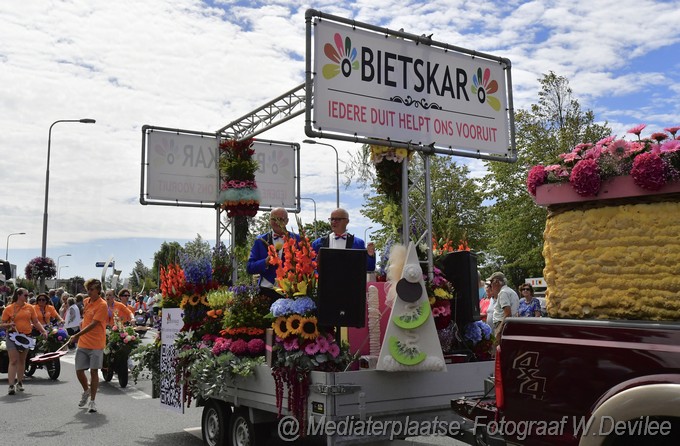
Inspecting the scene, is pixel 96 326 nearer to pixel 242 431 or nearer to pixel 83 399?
pixel 83 399

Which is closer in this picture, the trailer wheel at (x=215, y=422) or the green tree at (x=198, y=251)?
the trailer wheel at (x=215, y=422)

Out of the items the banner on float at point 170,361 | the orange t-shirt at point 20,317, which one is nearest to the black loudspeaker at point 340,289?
the banner on float at point 170,361

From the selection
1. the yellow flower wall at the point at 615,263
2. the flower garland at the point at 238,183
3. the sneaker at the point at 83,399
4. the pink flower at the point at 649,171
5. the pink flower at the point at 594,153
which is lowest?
the sneaker at the point at 83,399

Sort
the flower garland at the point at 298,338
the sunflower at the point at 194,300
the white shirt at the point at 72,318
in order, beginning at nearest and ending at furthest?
1. the flower garland at the point at 298,338
2. the sunflower at the point at 194,300
3. the white shirt at the point at 72,318

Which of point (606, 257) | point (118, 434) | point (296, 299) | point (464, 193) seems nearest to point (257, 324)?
point (296, 299)

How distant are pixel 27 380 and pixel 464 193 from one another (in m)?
25.5

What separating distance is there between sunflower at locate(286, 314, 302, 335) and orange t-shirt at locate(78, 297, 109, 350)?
5477 mm

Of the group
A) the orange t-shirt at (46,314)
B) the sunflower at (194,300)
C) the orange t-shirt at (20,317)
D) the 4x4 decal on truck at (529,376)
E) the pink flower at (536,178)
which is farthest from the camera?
the orange t-shirt at (46,314)

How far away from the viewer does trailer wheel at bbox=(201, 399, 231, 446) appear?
6.82 metres

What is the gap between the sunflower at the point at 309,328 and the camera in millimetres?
5578

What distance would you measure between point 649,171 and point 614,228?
1.27 feet

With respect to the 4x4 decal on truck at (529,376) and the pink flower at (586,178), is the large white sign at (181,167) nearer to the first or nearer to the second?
the pink flower at (586,178)

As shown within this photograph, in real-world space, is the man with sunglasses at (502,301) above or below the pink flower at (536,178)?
below

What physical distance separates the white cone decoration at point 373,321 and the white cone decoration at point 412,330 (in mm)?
660
